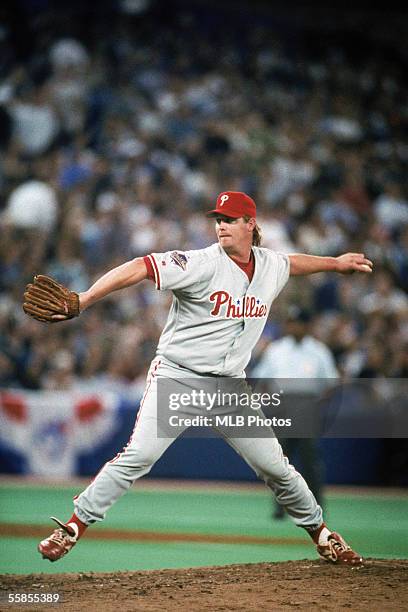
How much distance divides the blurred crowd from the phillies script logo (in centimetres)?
567

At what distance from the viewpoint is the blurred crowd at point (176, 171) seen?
41.4 feet

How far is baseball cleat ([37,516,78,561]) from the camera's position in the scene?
18.0 ft

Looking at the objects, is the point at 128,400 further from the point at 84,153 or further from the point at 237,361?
the point at 237,361

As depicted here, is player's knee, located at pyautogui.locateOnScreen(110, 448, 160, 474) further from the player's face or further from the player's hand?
the player's hand

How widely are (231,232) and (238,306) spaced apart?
442 millimetres

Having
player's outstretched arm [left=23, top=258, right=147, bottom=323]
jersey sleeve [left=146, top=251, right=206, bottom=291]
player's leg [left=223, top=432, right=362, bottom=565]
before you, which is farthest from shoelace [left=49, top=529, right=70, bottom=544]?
jersey sleeve [left=146, top=251, right=206, bottom=291]

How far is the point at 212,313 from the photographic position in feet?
19.2

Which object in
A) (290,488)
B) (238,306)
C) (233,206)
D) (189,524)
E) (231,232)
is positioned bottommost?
(189,524)

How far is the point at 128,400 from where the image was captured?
39.4 ft

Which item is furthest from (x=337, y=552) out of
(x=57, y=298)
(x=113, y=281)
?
(x=57, y=298)

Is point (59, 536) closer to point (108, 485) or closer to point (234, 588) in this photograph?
point (108, 485)

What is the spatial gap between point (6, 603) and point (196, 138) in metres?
11.5

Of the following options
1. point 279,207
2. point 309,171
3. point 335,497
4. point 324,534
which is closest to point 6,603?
point 324,534

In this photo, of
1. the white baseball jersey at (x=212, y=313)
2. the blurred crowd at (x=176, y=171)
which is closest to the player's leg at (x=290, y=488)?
the white baseball jersey at (x=212, y=313)
